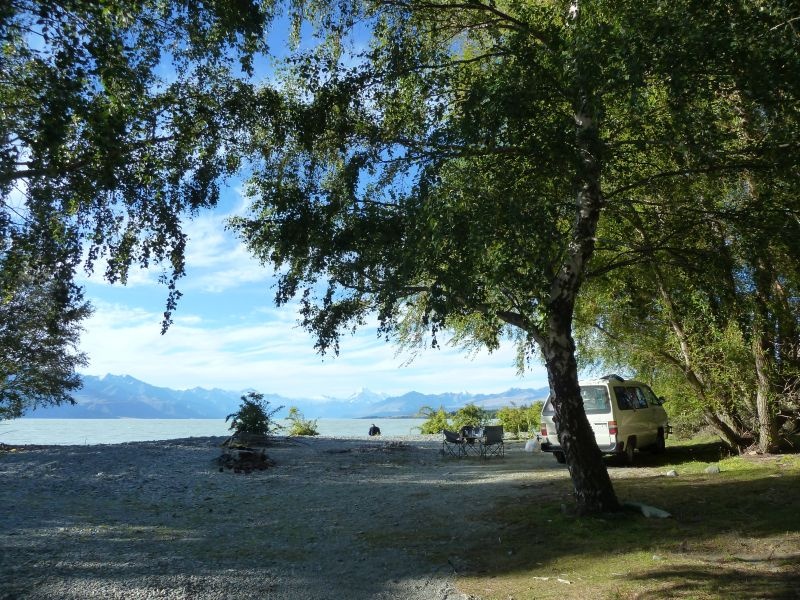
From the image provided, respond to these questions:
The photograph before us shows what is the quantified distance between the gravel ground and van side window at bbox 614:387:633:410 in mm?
2251

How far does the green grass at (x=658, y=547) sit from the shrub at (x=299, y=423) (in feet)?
55.1

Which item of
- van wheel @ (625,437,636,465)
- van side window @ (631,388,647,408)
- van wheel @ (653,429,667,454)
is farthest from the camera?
van wheel @ (653,429,667,454)

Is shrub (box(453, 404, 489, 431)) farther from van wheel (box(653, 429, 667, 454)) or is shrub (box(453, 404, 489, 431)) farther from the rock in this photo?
the rock

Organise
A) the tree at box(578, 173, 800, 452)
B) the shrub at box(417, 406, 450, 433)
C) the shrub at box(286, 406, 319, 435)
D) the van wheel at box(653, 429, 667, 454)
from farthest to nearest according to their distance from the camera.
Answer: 1. the shrub at box(417, 406, 450, 433)
2. the shrub at box(286, 406, 319, 435)
3. the van wheel at box(653, 429, 667, 454)
4. the tree at box(578, 173, 800, 452)

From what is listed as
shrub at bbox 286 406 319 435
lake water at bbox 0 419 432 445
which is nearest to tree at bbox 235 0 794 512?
lake water at bbox 0 419 432 445

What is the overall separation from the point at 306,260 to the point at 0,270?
391cm

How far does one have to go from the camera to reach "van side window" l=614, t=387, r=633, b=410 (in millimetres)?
14211

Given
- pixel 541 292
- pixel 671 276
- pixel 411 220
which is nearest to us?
pixel 411 220

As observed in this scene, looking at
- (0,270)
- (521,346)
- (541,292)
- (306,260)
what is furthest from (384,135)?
(521,346)

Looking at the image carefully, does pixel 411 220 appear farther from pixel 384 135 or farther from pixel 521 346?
A: pixel 521 346

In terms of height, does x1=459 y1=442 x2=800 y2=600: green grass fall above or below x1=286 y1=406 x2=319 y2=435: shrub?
below

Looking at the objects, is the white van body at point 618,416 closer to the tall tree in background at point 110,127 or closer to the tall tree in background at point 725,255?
the tall tree in background at point 725,255

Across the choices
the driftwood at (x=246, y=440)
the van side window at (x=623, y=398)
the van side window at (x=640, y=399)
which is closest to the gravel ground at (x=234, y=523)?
the driftwood at (x=246, y=440)

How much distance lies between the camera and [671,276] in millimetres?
12852
